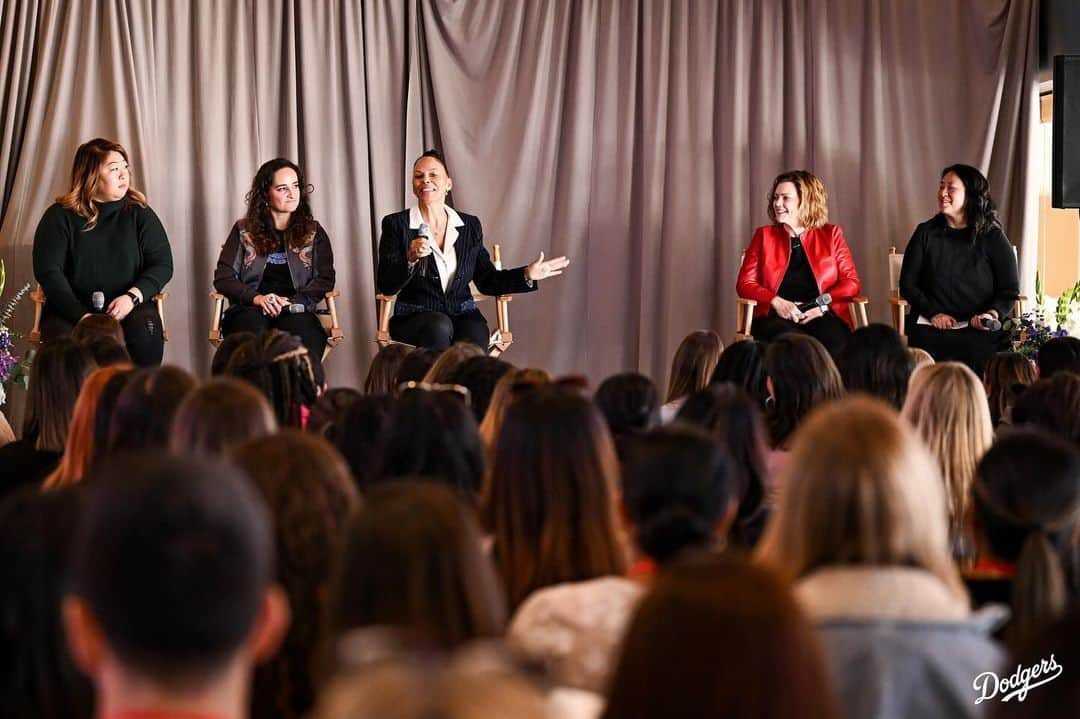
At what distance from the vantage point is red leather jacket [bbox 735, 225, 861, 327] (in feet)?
20.9

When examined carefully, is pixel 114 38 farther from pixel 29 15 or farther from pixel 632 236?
pixel 632 236

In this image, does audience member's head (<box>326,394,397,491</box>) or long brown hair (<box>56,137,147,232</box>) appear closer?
audience member's head (<box>326,394,397,491</box>)

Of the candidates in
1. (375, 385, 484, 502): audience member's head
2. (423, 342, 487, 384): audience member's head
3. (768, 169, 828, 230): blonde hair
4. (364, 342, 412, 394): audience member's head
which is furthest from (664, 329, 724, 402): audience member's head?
(768, 169, 828, 230): blonde hair

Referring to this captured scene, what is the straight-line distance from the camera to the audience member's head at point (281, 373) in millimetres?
3508

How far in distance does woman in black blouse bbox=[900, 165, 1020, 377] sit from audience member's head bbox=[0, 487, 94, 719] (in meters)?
5.30

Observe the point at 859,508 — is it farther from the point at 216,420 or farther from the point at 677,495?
the point at 216,420

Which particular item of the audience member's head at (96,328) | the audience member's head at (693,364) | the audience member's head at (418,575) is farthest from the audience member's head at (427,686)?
the audience member's head at (96,328)

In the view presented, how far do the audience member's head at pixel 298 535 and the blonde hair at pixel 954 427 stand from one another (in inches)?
59.2

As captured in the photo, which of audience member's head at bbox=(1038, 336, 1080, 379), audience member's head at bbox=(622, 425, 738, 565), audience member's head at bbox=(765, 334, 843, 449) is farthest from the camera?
audience member's head at bbox=(1038, 336, 1080, 379)

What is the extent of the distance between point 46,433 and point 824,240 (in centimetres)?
402

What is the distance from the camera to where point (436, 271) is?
20.1 ft

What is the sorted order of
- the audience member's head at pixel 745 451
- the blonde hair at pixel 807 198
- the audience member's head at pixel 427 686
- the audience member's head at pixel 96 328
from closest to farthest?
the audience member's head at pixel 427 686, the audience member's head at pixel 745 451, the audience member's head at pixel 96 328, the blonde hair at pixel 807 198

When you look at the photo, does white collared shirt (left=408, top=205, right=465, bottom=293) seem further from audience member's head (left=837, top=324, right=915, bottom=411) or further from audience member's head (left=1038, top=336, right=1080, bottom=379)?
audience member's head (left=1038, top=336, right=1080, bottom=379)

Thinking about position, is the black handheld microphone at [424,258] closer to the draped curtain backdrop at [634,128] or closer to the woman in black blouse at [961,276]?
the draped curtain backdrop at [634,128]
